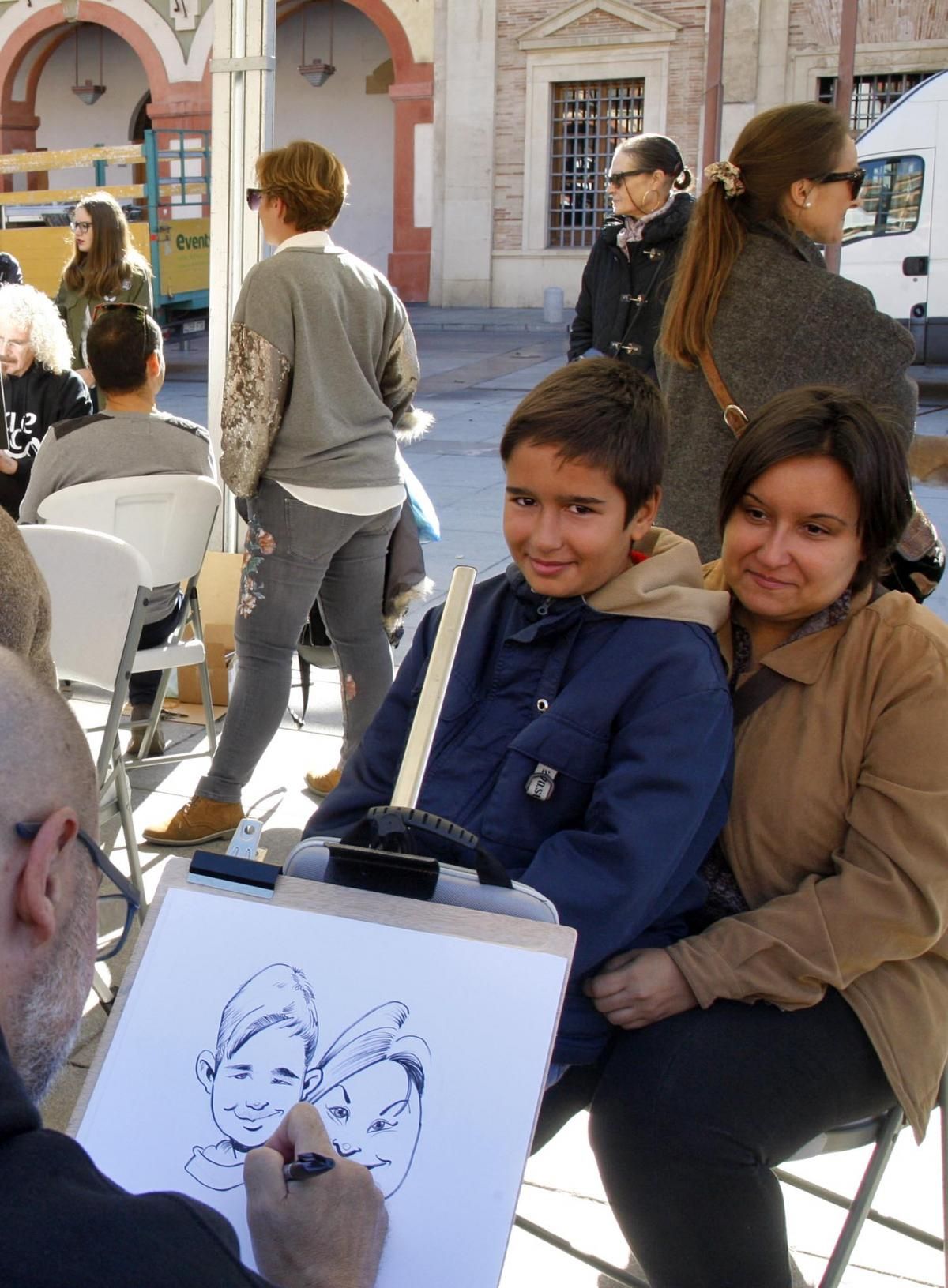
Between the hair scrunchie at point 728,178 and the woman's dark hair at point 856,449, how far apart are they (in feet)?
3.23

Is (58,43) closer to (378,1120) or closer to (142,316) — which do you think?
(142,316)

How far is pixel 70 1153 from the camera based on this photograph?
0.87 meters

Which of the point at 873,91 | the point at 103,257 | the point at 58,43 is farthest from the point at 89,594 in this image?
the point at 58,43

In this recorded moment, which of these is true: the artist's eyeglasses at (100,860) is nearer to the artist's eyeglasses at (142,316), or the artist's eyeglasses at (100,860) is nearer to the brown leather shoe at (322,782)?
the brown leather shoe at (322,782)

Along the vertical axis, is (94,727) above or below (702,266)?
below

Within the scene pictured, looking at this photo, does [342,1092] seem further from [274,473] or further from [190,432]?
[190,432]

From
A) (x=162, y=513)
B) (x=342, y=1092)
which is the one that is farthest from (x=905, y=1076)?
(x=162, y=513)

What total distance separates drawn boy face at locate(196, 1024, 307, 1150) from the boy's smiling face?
725 millimetres

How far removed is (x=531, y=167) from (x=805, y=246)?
18744 millimetres

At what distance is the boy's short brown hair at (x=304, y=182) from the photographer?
344 cm

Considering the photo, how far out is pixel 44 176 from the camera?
23109mm

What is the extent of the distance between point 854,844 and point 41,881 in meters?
1.10

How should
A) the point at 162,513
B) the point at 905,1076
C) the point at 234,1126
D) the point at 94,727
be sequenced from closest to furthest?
the point at 234,1126, the point at 905,1076, the point at 94,727, the point at 162,513

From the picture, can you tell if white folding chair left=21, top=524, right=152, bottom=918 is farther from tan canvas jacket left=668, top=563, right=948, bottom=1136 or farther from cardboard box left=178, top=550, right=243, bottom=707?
tan canvas jacket left=668, top=563, right=948, bottom=1136
